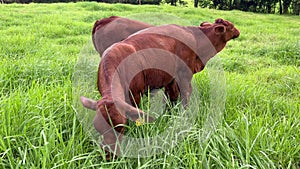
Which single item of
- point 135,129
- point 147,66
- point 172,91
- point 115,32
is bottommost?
point 135,129

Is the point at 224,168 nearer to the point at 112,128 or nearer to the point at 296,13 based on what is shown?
the point at 112,128

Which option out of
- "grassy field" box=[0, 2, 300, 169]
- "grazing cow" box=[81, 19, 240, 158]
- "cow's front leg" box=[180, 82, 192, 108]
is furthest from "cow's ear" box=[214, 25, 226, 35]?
"cow's front leg" box=[180, 82, 192, 108]

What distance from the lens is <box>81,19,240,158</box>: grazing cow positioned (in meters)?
1.19

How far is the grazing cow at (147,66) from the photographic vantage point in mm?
1193

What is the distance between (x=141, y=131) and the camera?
5.19 feet

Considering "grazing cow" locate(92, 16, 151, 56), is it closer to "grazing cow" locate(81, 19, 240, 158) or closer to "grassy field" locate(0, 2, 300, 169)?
"grassy field" locate(0, 2, 300, 169)

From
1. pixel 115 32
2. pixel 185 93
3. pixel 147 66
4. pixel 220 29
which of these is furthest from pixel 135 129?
pixel 220 29

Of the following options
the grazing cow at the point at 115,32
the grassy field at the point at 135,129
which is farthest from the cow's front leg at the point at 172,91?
the grazing cow at the point at 115,32

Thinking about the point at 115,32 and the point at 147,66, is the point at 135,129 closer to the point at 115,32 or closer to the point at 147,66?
the point at 147,66

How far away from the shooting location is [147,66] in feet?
4.82

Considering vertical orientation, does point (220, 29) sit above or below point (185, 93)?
above

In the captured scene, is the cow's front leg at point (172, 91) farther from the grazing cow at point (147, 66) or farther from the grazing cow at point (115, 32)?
the grazing cow at point (115, 32)

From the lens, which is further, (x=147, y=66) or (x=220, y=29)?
(x=220, y=29)

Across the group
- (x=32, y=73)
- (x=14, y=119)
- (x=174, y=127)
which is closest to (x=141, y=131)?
(x=174, y=127)
